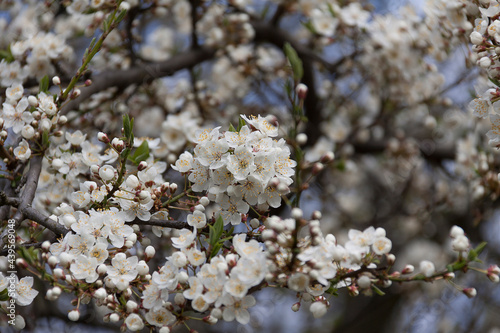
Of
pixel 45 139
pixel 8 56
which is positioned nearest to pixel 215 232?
pixel 45 139

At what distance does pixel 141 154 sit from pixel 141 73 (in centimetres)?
131

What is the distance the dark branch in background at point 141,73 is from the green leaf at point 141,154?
1.62 ft

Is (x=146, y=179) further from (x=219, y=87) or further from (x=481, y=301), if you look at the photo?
(x=481, y=301)

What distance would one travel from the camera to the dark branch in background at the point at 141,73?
8.30 ft

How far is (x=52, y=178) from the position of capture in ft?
7.21

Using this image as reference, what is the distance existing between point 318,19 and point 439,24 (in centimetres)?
105

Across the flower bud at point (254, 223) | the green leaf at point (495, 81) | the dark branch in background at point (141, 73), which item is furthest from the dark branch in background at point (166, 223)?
the green leaf at point (495, 81)

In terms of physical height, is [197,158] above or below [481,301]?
above

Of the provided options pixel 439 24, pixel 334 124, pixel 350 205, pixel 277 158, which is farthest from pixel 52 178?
pixel 350 205

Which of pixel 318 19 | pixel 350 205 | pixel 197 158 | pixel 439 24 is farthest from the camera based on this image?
pixel 350 205

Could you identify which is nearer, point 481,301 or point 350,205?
point 481,301

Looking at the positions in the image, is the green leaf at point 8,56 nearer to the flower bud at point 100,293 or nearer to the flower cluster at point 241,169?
the flower cluster at point 241,169

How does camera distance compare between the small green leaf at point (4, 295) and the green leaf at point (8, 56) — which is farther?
the green leaf at point (8, 56)

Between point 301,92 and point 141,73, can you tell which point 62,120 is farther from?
point 141,73
